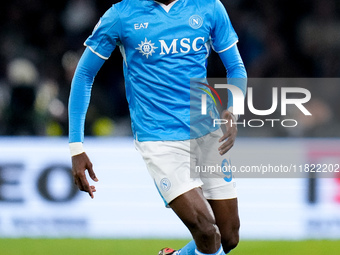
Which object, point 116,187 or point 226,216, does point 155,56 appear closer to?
point 226,216

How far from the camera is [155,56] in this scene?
446 centimetres

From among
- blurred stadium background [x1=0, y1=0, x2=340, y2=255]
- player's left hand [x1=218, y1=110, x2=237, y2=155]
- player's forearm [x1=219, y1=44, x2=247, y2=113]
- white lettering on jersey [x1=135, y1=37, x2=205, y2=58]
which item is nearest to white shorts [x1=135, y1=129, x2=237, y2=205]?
player's left hand [x1=218, y1=110, x2=237, y2=155]

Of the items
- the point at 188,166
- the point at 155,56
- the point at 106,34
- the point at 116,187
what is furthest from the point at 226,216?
the point at 116,187

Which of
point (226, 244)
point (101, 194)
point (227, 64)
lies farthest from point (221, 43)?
point (101, 194)

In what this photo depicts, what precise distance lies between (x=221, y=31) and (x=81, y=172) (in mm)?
1276

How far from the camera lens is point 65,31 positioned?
33.6 feet

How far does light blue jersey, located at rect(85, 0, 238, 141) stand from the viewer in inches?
175

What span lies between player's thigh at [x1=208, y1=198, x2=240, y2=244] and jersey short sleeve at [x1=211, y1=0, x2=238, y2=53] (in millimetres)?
1009

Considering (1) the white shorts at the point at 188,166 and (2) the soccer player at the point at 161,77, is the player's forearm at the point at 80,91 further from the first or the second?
(1) the white shorts at the point at 188,166

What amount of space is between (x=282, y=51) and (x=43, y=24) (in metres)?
3.47

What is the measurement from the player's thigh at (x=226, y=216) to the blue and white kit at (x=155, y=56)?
579 mm

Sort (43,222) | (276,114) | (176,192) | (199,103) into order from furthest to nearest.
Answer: (276,114)
(43,222)
(199,103)
(176,192)

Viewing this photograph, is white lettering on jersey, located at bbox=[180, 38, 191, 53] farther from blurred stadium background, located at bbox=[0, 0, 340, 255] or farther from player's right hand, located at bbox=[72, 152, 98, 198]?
blurred stadium background, located at bbox=[0, 0, 340, 255]

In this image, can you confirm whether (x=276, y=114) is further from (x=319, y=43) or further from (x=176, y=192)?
(x=176, y=192)
